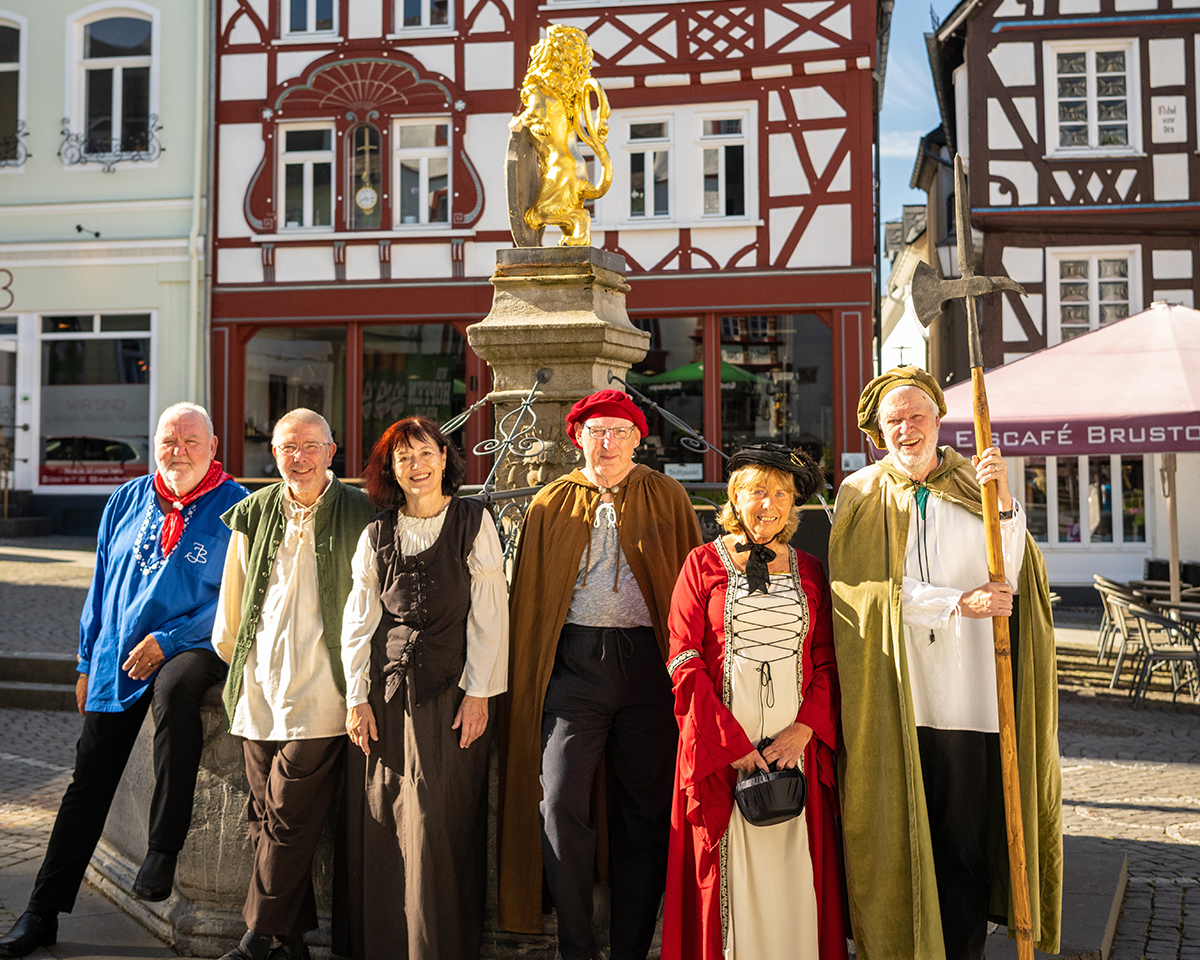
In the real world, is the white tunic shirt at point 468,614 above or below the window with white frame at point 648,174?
below

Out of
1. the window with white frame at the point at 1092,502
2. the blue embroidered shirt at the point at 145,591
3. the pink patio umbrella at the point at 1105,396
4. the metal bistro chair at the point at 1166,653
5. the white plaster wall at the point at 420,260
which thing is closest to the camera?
the blue embroidered shirt at the point at 145,591

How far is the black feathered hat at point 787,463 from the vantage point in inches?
127

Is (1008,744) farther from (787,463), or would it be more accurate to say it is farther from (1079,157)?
(1079,157)

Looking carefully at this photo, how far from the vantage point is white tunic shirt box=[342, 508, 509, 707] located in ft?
11.4

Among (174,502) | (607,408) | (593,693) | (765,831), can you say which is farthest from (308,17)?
(765,831)

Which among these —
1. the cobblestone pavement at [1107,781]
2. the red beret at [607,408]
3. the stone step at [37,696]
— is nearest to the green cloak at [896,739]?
the red beret at [607,408]

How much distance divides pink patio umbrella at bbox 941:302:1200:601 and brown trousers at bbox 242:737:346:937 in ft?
16.6

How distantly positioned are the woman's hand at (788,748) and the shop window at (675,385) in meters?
12.7

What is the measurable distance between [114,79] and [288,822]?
53.8ft

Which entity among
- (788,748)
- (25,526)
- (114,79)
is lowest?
(788,748)

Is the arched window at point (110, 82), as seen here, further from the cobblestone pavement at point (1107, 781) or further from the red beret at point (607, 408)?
the red beret at point (607, 408)

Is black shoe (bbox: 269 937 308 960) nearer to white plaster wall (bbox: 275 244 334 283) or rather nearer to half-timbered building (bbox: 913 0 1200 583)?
half-timbered building (bbox: 913 0 1200 583)

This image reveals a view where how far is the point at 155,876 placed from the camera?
12.6 feet

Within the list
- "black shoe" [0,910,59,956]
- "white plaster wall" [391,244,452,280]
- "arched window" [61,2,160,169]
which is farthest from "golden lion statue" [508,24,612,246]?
"arched window" [61,2,160,169]
